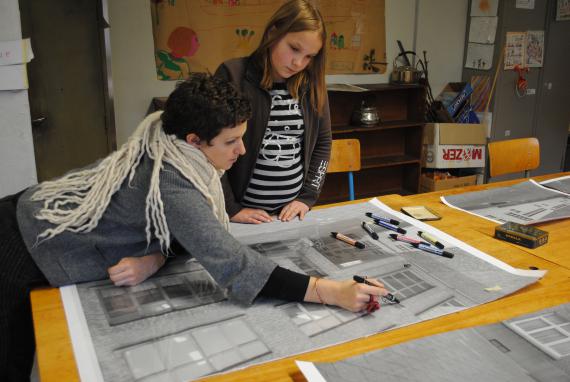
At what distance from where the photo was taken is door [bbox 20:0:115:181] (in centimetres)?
240

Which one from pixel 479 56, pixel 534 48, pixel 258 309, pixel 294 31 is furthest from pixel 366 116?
pixel 258 309

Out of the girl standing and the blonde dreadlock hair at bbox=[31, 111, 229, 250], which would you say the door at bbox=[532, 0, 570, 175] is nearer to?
the girl standing

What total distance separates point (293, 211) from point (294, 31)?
53cm

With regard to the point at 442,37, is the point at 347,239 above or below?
below

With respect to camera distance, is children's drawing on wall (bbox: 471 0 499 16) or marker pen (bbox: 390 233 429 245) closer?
marker pen (bbox: 390 233 429 245)

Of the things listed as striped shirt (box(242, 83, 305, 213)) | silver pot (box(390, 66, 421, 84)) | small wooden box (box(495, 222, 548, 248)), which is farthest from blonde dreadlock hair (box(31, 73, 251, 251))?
silver pot (box(390, 66, 421, 84))

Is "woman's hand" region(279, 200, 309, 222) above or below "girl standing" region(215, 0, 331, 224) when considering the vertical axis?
below

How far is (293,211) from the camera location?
1512mm

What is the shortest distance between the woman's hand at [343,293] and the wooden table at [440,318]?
0.08 m

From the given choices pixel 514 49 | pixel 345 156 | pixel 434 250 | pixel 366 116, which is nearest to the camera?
pixel 434 250

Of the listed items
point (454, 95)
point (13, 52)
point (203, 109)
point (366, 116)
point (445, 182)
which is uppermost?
point (13, 52)

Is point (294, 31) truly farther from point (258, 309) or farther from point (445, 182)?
point (445, 182)

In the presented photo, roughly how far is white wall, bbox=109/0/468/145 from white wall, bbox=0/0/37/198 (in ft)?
3.69

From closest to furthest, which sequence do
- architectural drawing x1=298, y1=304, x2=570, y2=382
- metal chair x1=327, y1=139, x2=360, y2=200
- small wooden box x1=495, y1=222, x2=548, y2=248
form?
architectural drawing x1=298, y1=304, x2=570, y2=382 → small wooden box x1=495, y1=222, x2=548, y2=248 → metal chair x1=327, y1=139, x2=360, y2=200
